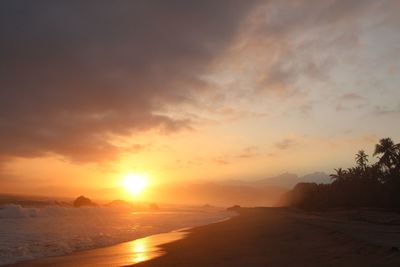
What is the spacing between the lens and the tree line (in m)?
68.4

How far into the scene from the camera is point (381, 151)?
235 ft

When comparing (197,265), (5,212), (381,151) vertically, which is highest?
(381,151)

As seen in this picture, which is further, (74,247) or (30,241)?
(30,241)

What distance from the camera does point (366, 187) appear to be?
250ft

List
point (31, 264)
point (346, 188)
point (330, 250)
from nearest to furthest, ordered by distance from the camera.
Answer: point (330, 250) < point (31, 264) < point (346, 188)

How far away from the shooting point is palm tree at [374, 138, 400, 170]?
70.8 metres

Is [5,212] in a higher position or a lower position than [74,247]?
higher

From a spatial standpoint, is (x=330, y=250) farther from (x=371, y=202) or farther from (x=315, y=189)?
(x=315, y=189)

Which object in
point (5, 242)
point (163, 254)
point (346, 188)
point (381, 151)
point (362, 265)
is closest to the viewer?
point (362, 265)

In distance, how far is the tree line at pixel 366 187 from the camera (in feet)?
225

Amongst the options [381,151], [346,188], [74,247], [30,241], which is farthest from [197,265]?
[346,188]

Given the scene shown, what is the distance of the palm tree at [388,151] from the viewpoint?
232 ft

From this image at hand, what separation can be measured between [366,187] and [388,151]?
879 centimetres

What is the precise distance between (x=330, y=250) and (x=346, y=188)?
71.8 meters
